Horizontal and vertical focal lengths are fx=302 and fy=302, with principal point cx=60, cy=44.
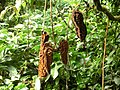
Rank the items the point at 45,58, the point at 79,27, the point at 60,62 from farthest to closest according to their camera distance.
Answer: the point at 60,62, the point at 79,27, the point at 45,58

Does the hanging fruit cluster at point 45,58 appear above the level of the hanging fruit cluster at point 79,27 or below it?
below

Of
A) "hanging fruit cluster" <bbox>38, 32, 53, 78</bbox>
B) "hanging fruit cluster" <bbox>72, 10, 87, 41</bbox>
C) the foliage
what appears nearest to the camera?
"hanging fruit cluster" <bbox>38, 32, 53, 78</bbox>

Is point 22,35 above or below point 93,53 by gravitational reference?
above

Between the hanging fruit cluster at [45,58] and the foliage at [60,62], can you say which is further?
the foliage at [60,62]

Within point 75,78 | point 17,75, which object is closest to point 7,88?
point 17,75

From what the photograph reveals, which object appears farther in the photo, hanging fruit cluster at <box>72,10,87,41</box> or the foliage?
the foliage

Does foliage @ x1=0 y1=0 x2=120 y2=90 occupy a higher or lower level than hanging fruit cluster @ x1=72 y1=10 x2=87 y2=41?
lower

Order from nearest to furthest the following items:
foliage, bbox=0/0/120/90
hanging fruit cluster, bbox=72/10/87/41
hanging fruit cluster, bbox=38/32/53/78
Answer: hanging fruit cluster, bbox=38/32/53/78 < hanging fruit cluster, bbox=72/10/87/41 < foliage, bbox=0/0/120/90

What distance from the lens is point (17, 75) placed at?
1.43 metres

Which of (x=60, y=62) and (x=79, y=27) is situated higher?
(x=79, y=27)

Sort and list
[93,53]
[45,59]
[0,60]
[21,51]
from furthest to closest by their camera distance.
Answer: [93,53] → [21,51] → [0,60] → [45,59]

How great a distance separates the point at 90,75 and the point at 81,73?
0.05 meters

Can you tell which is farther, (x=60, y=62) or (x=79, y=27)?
(x=60, y=62)

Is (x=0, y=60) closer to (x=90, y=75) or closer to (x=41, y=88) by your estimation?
(x=41, y=88)
